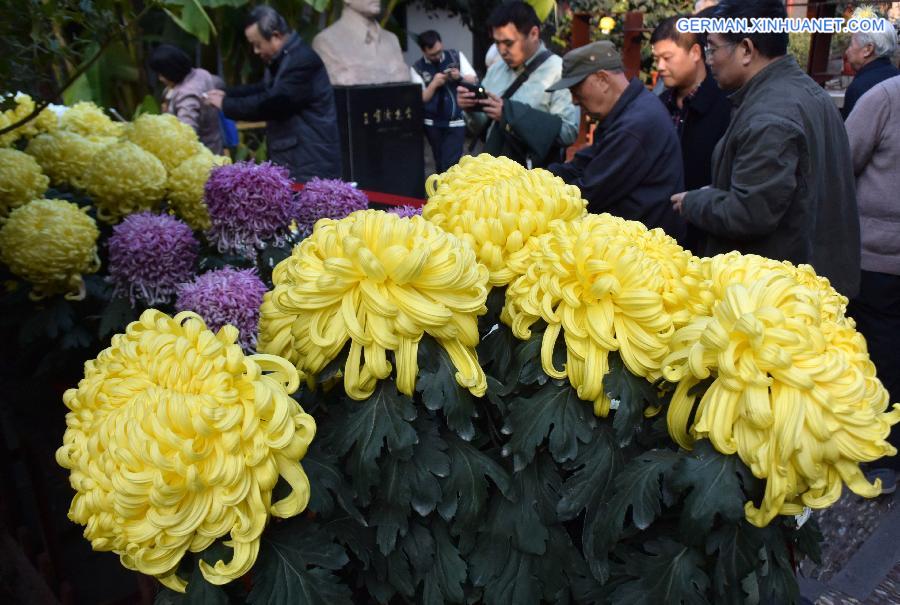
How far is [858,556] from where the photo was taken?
2.88m

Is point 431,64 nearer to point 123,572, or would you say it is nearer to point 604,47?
point 604,47

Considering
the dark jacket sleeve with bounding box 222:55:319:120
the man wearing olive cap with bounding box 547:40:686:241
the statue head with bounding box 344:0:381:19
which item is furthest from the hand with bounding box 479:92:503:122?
the statue head with bounding box 344:0:381:19

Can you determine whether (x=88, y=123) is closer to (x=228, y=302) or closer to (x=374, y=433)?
(x=228, y=302)

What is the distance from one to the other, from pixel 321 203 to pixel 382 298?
35.7 inches

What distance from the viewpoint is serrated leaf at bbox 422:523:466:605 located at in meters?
0.96

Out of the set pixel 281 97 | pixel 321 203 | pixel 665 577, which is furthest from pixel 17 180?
pixel 281 97

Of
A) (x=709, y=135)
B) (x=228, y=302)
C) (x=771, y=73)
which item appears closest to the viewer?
(x=228, y=302)

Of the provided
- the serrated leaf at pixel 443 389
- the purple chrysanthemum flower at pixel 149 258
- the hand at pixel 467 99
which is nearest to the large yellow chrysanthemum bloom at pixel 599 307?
the serrated leaf at pixel 443 389

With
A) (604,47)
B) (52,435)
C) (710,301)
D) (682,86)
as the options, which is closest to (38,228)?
(52,435)

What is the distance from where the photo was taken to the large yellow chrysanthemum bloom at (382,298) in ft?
2.93

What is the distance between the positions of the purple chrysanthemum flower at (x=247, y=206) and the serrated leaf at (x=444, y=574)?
3.00ft

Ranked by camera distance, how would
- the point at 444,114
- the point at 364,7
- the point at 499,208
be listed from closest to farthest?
1. the point at 499,208
2. the point at 364,7
3. the point at 444,114

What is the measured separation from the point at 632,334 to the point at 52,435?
172 centimetres

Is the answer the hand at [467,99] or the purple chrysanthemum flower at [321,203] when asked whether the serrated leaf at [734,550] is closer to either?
the purple chrysanthemum flower at [321,203]
